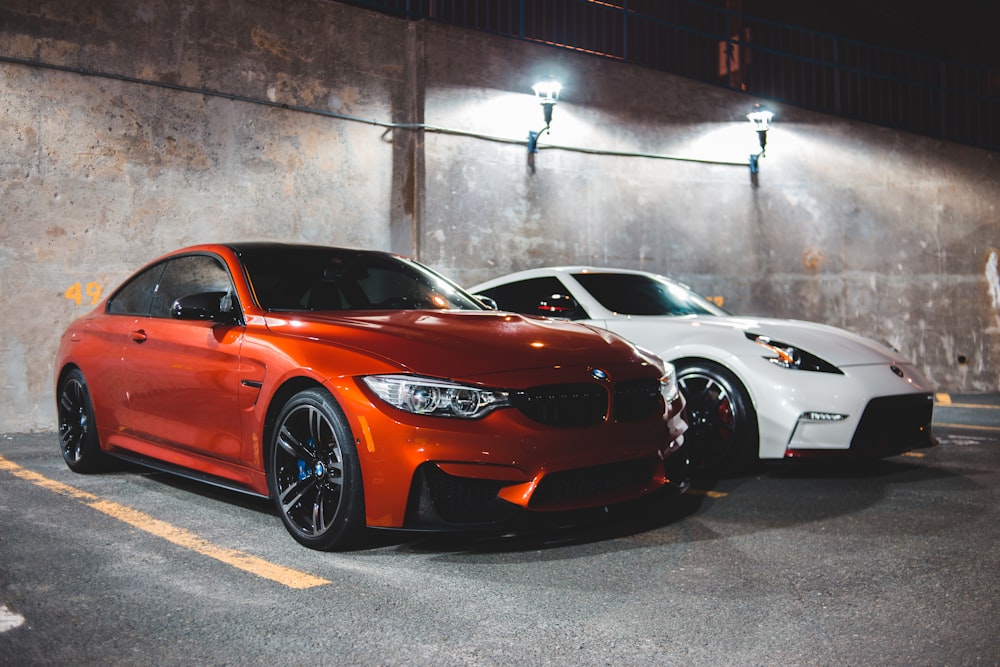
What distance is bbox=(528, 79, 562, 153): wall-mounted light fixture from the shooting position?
10609 mm

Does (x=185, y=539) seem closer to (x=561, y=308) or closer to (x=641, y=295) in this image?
(x=561, y=308)

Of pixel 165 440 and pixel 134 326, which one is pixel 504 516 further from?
pixel 134 326

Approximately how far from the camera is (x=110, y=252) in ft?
27.3

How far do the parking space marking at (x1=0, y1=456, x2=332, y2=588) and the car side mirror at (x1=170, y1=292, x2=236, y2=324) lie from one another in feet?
3.37

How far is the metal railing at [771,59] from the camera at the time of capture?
11.5 meters

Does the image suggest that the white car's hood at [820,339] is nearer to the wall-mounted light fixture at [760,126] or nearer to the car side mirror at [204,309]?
the car side mirror at [204,309]

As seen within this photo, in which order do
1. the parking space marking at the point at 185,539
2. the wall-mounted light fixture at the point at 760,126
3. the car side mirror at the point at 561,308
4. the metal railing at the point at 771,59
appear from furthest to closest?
the wall-mounted light fixture at the point at 760,126 < the metal railing at the point at 771,59 < the car side mirror at the point at 561,308 < the parking space marking at the point at 185,539

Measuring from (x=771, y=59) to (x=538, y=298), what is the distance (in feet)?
27.6

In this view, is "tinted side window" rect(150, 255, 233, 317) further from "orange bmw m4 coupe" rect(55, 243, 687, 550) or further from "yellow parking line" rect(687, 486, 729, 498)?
"yellow parking line" rect(687, 486, 729, 498)

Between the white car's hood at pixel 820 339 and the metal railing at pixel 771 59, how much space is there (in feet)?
19.3

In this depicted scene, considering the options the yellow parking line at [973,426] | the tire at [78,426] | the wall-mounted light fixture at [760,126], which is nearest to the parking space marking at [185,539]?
the tire at [78,426]

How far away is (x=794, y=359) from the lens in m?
5.73

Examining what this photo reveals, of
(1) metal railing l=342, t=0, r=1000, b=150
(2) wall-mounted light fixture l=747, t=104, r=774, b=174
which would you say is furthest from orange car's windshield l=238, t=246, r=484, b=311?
(2) wall-mounted light fixture l=747, t=104, r=774, b=174

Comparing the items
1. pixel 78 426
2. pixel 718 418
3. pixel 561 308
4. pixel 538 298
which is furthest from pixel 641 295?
pixel 78 426
